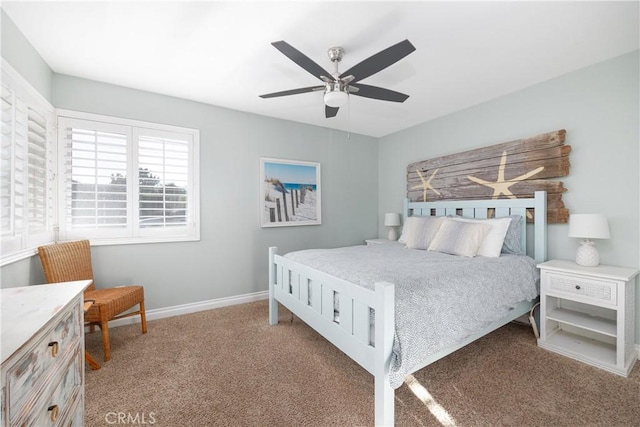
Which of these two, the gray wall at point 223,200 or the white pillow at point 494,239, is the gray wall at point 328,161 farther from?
the white pillow at point 494,239

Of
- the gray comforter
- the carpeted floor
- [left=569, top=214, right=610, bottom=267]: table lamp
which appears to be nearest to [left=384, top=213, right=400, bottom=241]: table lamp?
the gray comforter

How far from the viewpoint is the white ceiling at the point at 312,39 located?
5.74 ft

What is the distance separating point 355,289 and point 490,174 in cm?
246

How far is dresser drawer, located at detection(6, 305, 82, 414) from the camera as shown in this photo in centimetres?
77

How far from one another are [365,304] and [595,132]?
8.84 ft

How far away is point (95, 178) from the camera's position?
105 inches

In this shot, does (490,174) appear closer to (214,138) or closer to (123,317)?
(214,138)

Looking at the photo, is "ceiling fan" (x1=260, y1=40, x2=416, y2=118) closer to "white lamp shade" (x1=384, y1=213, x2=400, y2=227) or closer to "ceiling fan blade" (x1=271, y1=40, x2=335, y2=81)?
"ceiling fan blade" (x1=271, y1=40, x2=335, y2=81)

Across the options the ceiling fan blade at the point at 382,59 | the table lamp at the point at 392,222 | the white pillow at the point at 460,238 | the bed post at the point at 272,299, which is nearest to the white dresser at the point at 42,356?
the bed post at the point at 272,299

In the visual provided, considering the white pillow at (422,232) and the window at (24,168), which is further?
the white pillow at (422,232)

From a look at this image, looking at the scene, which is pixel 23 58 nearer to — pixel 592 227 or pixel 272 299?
pixel 272 299

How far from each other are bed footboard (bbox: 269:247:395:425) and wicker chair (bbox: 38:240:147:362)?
1432 mm

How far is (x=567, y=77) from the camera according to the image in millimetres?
2564

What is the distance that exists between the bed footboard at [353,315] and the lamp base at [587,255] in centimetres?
205
